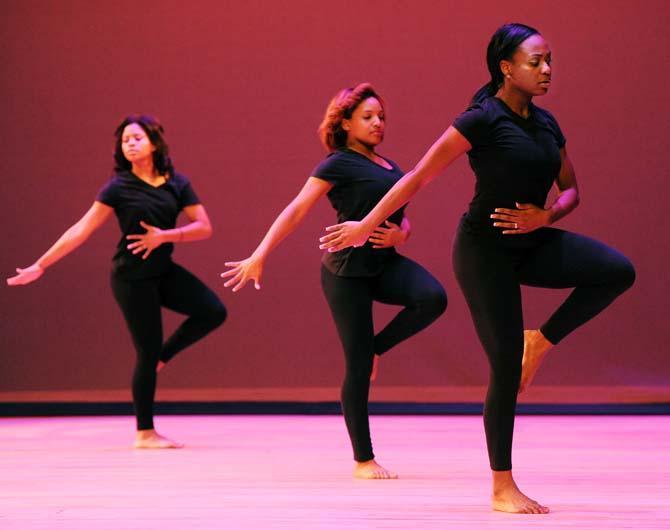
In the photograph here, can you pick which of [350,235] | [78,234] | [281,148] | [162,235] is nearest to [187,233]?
[162,235]

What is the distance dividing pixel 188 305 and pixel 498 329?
2.14 meters

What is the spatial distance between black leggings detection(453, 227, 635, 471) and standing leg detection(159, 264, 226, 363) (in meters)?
1.96

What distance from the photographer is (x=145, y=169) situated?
4801 millimetres

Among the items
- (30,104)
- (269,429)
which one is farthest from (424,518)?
(30,104)

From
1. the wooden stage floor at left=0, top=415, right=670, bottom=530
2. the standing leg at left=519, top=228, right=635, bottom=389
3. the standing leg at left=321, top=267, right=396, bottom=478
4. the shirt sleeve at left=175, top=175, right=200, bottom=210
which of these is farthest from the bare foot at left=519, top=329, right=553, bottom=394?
the shirt sleeve at left=175, top=175, right=200, bottom=210

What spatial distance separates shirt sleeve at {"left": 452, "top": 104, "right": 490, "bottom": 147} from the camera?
2.81 meters

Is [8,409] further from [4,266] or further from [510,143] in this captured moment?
[510,143]

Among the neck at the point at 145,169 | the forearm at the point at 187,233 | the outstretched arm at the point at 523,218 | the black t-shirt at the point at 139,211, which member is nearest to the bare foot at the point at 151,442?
the black t-shirt at the point at 139,211

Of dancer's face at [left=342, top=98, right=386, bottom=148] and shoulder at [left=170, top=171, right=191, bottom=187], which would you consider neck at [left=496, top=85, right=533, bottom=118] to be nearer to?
dancer's face at [left=342, top=98, right=386, bottom=148]

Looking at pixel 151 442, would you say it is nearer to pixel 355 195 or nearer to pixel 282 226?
pixel 282 226

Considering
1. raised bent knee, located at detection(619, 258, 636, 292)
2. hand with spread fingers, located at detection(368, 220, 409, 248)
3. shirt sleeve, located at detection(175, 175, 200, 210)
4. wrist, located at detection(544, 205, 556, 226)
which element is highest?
wrist, located at detection(544, 205, 556, 226)

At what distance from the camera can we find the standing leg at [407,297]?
367 cm

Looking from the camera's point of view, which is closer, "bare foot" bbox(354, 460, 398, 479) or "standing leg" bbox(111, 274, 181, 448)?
"bare foot" bbox(354, 460, 398, 479)

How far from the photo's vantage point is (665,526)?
2.73m
